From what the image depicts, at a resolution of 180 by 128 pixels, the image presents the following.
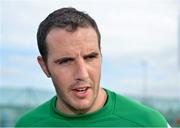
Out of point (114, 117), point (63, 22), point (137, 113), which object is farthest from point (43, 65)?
point (137, 113)

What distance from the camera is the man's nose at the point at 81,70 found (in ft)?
10.7

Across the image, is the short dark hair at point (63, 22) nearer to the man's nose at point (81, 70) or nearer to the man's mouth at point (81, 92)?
the man's nose at point (81, 70)

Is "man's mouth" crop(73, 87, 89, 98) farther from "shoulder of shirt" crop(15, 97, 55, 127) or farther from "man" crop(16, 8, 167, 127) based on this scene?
"shoulder of shirt" crop(15, 97, 55, 127)

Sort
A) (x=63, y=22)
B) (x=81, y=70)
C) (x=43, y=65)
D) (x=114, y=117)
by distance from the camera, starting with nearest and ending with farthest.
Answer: (x=81, y=70) → (x=63, y=22) → (x=114, y=117) → (x=43, y=65)

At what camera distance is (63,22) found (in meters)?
3.44

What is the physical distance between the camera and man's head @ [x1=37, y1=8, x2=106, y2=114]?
3.29 metres

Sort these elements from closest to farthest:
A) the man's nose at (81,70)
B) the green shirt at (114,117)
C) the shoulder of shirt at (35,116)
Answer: the man's nose at (81,70), the green shirt at (114,117), the shoulder of shirt at (35,116)

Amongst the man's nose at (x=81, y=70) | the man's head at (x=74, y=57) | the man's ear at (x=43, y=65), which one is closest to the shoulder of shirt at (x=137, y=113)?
the man's head at (x=74, y=57)

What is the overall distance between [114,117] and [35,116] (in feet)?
2.39

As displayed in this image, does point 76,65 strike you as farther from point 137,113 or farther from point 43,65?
point 137,113

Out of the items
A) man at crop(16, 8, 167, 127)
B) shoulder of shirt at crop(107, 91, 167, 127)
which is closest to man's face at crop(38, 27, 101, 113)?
man at crop(16, 8, 167, 127)

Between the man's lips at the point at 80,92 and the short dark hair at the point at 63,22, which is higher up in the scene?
the short dark hair at the point at 63,22

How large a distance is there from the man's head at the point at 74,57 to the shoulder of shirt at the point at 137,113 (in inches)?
8.2

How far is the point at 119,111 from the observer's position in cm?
361
